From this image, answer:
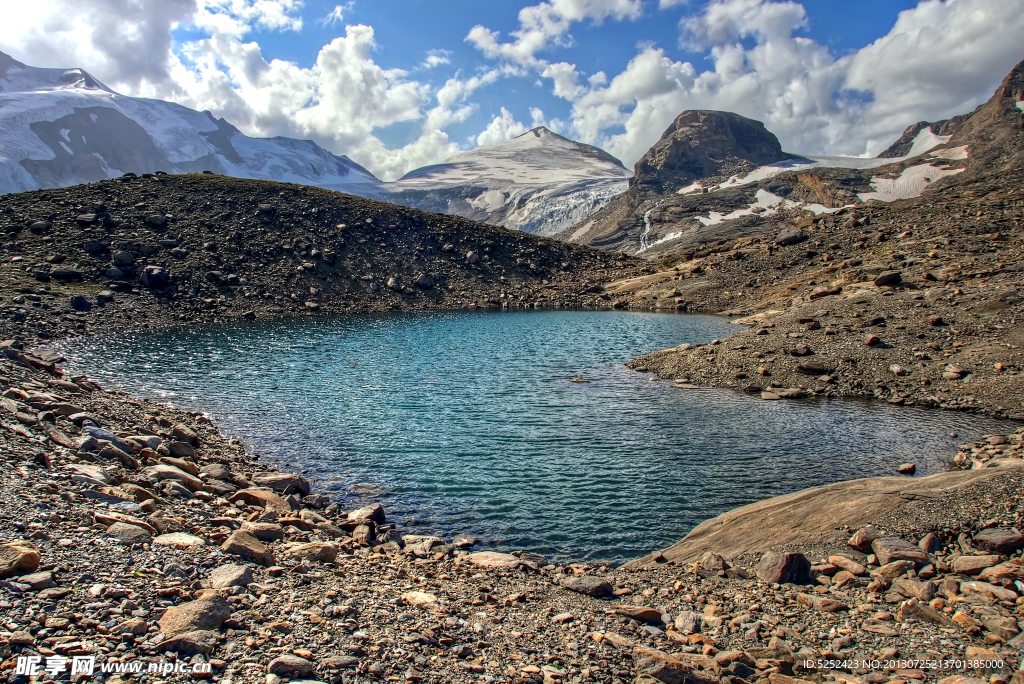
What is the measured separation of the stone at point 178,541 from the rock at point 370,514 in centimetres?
491

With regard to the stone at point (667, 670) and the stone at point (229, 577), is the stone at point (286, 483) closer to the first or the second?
the stone at point (229, 577)

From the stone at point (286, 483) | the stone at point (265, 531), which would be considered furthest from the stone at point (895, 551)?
the stone at point (286, 483)

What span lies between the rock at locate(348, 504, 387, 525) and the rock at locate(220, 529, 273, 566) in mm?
4185

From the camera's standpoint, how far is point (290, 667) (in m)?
7.32

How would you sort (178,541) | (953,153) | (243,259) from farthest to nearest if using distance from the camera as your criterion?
(953,153), (243,259), (178,541)

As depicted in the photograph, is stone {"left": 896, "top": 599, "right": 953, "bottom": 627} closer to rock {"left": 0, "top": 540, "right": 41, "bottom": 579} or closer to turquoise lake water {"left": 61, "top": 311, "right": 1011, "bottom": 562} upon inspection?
turquoise lake water {"left": 61, "top": 311, "right": 1011, "bottom": 562}

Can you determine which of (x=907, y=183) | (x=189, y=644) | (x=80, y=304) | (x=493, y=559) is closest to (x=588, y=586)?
(x=493, y=559)

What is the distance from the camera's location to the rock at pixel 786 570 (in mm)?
12391

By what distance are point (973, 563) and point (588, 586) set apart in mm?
7825

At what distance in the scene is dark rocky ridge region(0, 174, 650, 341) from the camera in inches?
2247

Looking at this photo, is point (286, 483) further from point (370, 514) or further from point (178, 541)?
point (178, 541)

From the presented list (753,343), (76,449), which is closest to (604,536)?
(76,449)

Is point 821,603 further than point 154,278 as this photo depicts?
No

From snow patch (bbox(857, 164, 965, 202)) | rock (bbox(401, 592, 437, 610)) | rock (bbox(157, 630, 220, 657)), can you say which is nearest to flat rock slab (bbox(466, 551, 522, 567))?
rock (bbox(401, 592, 437, 610))
